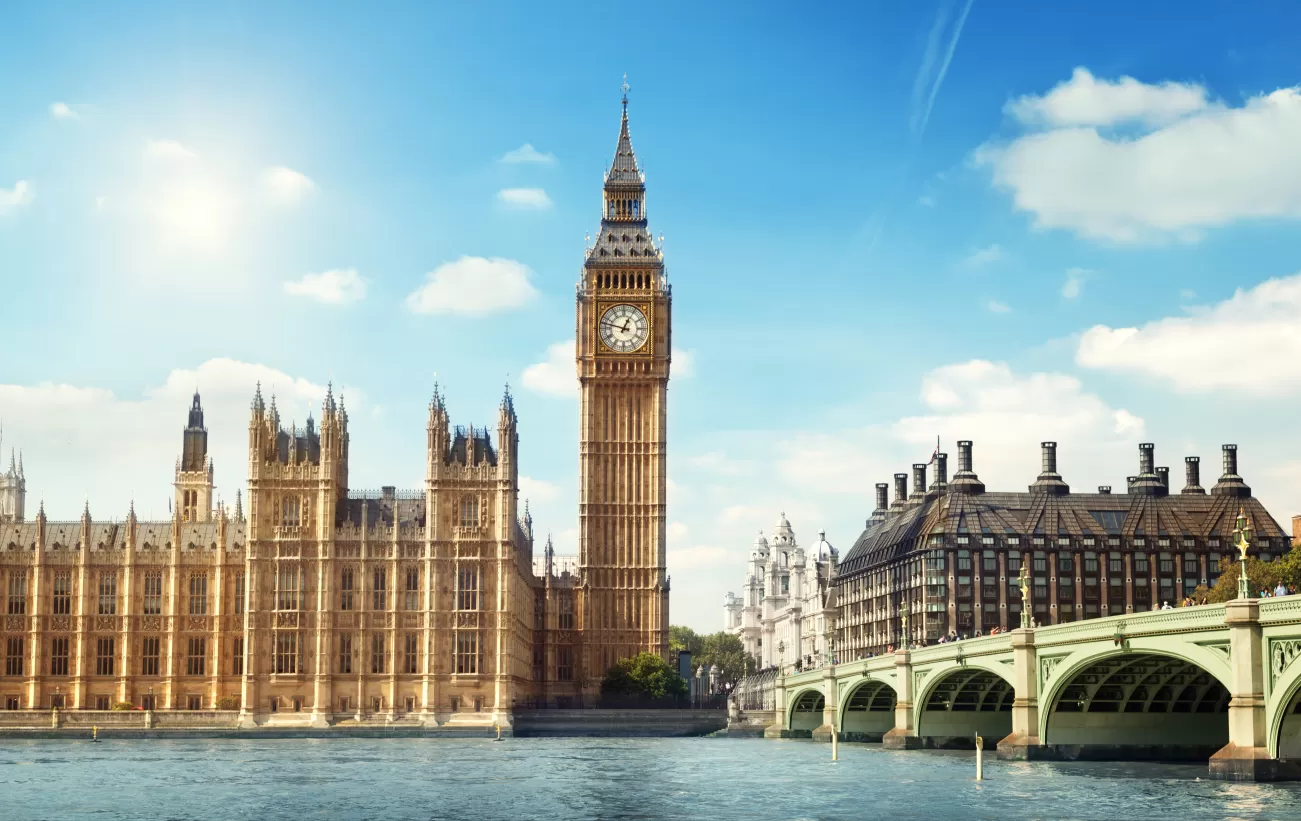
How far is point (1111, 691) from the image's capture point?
85938 millimetres

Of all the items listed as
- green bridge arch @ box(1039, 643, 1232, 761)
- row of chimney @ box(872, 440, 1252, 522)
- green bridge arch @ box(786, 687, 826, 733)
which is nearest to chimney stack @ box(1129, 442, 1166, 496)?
row of chimney @ box(872, 440, 1252, 522)

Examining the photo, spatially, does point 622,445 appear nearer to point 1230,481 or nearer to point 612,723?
point 612,723

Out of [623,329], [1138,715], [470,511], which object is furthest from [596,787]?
[623,329]

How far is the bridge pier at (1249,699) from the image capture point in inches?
2473

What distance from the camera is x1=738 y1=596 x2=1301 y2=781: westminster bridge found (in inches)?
2477

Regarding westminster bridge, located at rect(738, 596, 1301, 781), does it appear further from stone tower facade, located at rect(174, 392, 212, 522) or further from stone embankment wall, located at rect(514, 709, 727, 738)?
stone tower facade, located at rect(174, 392, 212, 522)

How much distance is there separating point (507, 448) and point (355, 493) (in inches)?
551

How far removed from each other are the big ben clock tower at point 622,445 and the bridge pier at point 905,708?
49.3 m

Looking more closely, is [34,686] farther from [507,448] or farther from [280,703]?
[507,448]

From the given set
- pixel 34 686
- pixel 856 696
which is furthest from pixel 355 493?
pixel 856 696

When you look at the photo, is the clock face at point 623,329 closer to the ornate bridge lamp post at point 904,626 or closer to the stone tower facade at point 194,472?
the ornate bridge lamp post at point 904,626

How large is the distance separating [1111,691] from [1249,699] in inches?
923

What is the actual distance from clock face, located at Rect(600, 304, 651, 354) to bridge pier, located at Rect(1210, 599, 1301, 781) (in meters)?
99.5

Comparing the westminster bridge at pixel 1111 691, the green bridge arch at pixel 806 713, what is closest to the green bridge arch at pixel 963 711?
the westminster bridge at pixel 1111 691
